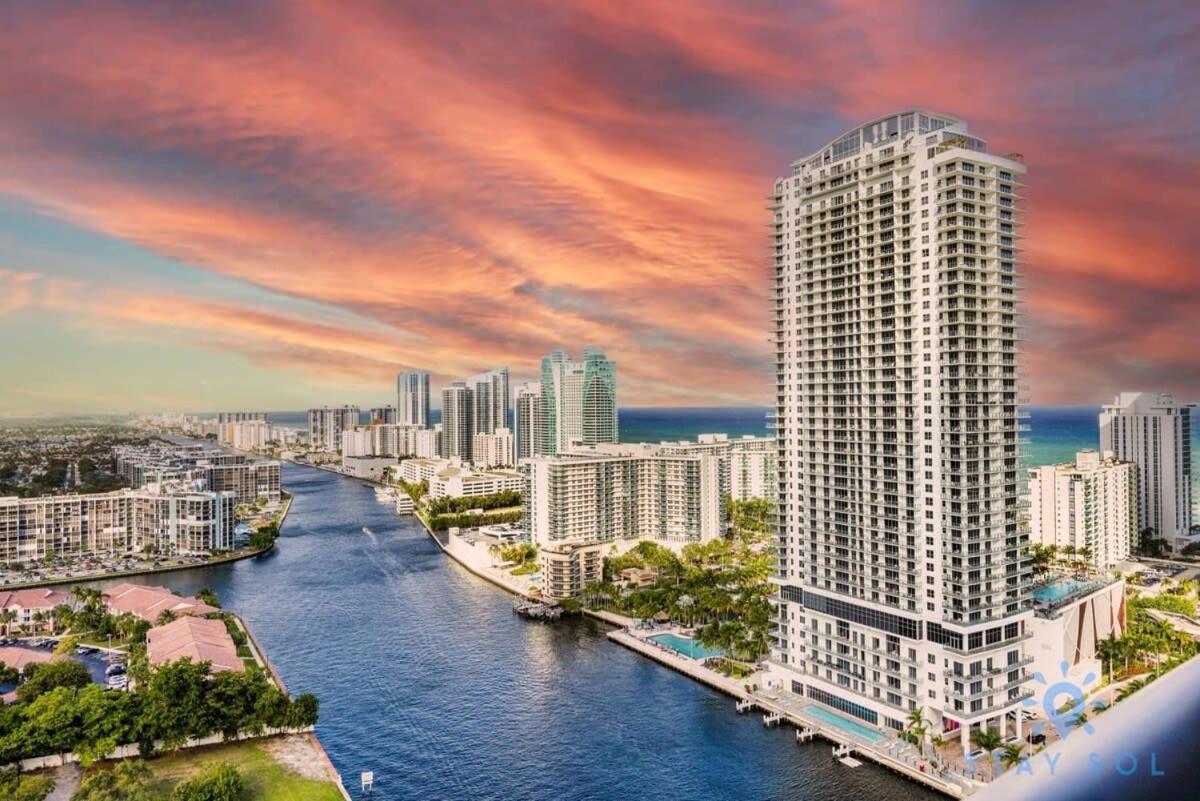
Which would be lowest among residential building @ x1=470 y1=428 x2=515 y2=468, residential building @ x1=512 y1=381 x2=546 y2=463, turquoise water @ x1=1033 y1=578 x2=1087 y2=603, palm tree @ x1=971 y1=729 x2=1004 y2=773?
palm tree @ x1=971 y1=729 x2=1004 y2=773

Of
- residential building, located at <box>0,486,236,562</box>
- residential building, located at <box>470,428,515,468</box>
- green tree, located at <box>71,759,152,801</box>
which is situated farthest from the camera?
residential building, located at <box>470,428,515,468</box>

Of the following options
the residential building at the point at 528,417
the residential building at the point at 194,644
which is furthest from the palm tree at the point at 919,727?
the residential building at the point at 528,417

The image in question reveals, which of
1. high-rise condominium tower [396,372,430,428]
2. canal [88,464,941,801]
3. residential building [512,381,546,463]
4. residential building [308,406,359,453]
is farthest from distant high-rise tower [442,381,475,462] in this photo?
canal [88,464,941,801]

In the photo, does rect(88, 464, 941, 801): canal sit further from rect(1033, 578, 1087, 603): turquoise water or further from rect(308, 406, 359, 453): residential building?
rect(308, 406, 359, 453): residential building

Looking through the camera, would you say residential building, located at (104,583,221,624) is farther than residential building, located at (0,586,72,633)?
No

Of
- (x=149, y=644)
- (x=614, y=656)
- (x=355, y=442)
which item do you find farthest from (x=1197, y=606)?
(x=355, y=442)

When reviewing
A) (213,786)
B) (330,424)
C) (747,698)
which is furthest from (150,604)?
(330,424)

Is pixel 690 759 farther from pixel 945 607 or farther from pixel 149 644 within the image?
pixel 149 644
